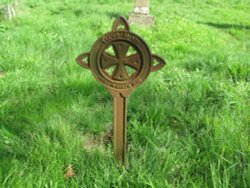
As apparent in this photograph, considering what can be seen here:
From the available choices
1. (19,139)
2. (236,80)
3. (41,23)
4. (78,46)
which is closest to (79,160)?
(19,139)

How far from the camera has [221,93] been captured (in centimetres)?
311

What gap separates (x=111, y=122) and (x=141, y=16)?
475 centimetres

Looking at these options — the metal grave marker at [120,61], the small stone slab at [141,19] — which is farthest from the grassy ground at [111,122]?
the small stone slab at [141,19]

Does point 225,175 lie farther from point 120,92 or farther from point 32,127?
point 32,127

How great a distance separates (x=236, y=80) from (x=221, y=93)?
0.51m

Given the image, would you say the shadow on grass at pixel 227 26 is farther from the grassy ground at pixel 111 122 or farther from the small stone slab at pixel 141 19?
the grassy ground at pixel 111 122

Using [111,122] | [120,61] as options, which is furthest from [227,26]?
[120,61]

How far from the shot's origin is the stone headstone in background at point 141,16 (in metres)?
7.07

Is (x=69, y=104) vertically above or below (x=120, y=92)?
below

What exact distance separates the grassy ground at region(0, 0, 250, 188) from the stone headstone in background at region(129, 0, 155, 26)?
221 cm

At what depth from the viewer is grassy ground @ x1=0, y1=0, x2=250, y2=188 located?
2070 mm

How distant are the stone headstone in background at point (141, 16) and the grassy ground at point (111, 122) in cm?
221

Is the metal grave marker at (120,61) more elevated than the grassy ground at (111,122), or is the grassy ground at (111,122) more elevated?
the metal grave marker at (120,61)

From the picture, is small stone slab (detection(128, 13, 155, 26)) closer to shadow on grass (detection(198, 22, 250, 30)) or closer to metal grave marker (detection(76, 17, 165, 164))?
shadow on grass (detection(198, 22, 250, 30))
